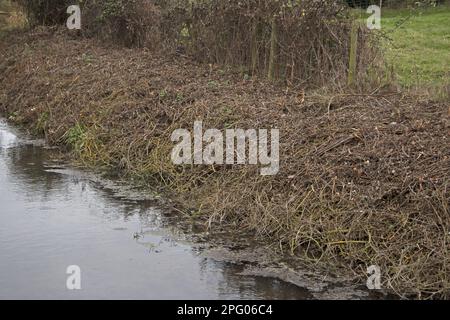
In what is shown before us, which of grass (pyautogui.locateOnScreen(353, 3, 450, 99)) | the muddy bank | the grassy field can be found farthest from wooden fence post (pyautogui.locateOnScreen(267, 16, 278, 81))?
the grassy field

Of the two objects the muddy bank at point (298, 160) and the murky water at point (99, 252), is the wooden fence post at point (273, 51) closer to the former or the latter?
the muddy bank at point (298, 160)

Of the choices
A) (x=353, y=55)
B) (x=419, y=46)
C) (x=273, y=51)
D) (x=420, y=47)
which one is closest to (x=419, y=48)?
(x=420, y=47)

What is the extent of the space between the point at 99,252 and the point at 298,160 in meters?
2.54

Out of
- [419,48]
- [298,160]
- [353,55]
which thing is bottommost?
[298,160]

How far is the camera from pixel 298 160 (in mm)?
7727

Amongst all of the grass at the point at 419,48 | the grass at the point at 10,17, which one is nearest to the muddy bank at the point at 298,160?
the grass at the point at 419,48

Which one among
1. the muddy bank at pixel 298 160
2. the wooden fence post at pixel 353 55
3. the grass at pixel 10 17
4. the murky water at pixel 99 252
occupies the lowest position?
the murky water at pixel 99 252

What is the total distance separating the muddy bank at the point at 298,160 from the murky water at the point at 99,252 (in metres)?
0.68

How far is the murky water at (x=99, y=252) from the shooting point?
19.2 ft

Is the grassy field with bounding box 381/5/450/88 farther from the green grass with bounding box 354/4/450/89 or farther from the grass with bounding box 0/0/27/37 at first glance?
the grass with bounding box 0/0/27/37

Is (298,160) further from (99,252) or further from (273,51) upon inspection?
(273,51)

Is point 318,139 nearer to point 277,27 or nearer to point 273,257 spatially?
point 273,257

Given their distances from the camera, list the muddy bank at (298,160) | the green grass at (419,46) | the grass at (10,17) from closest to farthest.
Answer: the muddy bank at (298,160)
the green grass at (419,46)
the grass at (10,17)
